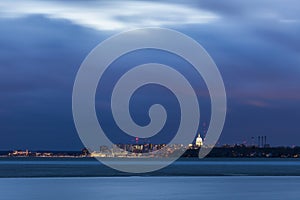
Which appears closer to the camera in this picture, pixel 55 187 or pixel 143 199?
pixel 143 199

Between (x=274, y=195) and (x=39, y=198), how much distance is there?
14.6 meters

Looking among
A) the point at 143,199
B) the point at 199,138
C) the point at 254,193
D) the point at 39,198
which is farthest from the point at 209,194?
the point at 199,138

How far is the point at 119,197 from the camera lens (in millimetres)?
47688

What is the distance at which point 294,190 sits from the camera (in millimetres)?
53344

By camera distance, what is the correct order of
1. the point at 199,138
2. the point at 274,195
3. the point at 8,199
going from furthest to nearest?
the point at 199,138 < the point at 274,195 < the point at 8,199

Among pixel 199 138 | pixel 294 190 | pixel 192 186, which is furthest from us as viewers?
pixel 199 138

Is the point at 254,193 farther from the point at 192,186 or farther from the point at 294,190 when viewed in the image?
the point at 192,186

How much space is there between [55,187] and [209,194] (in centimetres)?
1139

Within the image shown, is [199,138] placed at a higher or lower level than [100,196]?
higher

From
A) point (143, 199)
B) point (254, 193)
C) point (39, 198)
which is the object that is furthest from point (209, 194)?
point (39, 198)

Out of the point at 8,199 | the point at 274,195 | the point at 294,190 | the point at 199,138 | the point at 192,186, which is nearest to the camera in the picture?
the point at 8,199

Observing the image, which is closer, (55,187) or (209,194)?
(209,194)

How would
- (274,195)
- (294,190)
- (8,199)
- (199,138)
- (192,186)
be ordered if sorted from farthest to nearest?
(199,138) < (192,186) < (294,190) < (274,195) < (8,199)

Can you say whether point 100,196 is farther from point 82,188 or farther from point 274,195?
point 274,195
